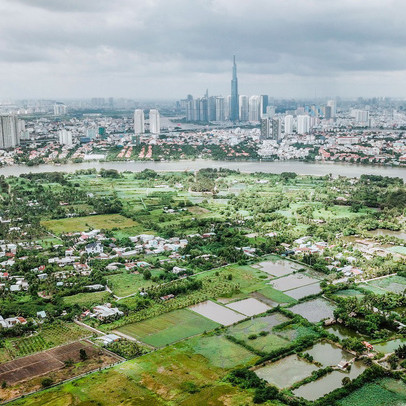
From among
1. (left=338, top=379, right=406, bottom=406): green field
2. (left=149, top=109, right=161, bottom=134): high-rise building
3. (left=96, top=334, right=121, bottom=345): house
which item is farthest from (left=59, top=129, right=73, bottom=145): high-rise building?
(left=338, top=379, right=406, bottom=406): green field

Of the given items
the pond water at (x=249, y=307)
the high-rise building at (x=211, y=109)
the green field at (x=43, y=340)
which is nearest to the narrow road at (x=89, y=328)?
the green field at (x=43, y=340)

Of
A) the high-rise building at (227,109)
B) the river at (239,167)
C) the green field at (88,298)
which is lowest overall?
the green field at (88,298)

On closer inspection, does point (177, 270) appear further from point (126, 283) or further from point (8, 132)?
point (8, 132)

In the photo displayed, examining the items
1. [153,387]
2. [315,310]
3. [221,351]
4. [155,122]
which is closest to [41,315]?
[153,387]

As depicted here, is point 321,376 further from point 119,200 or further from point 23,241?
point 119,200

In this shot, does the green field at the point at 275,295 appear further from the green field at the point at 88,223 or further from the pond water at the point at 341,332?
the green field at the point at 88,223

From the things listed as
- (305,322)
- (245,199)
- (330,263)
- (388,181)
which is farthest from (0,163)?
(305,322)

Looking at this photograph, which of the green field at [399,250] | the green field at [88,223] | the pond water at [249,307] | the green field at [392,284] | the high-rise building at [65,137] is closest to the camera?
the pond water at [249,307]
